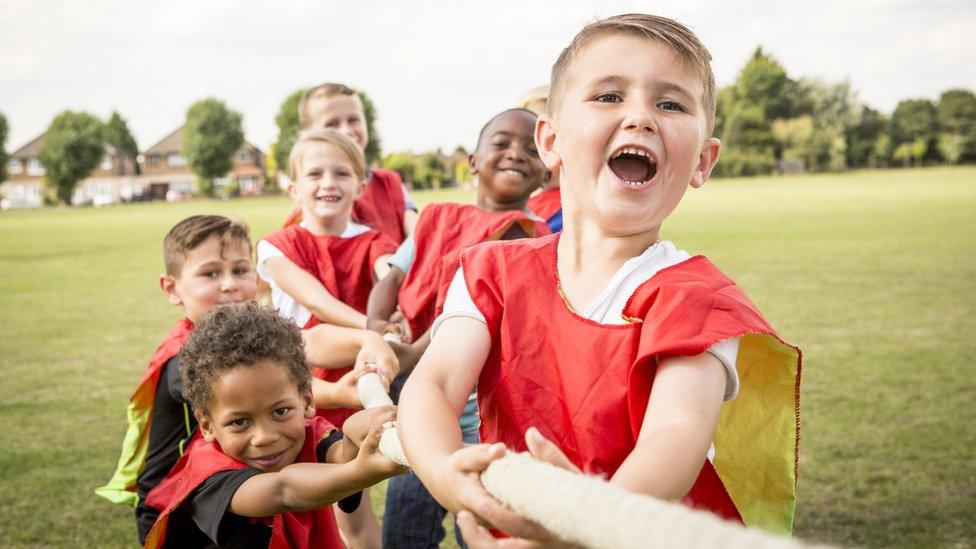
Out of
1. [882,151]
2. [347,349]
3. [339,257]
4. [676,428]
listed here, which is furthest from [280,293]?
[882,151]

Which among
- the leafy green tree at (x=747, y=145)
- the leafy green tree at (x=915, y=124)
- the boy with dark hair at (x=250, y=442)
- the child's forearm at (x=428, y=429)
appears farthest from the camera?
the leafy green tree at (x=915, y=124)

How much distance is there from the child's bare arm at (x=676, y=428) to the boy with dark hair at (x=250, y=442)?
3.64 ft

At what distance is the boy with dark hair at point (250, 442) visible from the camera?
2.72 m

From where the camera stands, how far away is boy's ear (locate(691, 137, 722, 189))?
2.17 meters

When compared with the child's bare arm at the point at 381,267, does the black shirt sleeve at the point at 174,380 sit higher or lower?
lower

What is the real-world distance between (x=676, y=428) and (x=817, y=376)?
784cm

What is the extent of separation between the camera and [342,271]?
4461mm

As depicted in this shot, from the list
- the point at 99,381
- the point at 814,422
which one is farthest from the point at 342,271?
the point at 99,381

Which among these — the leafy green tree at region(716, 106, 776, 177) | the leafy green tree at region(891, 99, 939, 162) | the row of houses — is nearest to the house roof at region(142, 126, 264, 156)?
the row of houses

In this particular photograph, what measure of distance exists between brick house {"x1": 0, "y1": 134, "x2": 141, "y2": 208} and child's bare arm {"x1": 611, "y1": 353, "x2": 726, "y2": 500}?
118914mm

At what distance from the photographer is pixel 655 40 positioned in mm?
1970

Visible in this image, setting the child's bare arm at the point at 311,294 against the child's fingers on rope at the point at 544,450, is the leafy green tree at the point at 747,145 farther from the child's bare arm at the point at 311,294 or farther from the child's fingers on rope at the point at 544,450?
the child's fingers on rope at the point at 544,450

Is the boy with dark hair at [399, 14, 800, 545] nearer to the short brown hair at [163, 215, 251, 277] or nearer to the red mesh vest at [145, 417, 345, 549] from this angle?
the red mesh vest at [145, 417, 345, 549]

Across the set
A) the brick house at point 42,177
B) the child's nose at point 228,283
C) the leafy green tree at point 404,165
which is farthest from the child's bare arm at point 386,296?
the brick house at point 42,177
